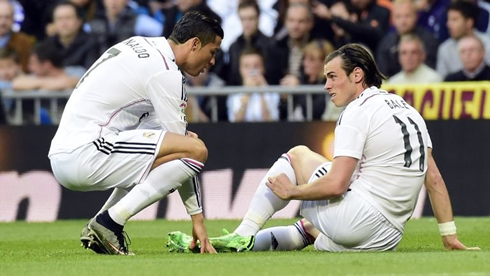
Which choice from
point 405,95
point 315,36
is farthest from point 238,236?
point 315,36

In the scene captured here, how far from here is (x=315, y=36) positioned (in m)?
14.4

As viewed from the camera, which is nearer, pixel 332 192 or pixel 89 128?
pixel 332 192

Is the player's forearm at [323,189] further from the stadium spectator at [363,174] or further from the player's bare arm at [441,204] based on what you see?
the player's bare arm at [441,204]

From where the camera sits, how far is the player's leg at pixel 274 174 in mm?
7992

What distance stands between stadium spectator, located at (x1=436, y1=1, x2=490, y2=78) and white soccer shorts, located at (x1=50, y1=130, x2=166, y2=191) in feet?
21.3

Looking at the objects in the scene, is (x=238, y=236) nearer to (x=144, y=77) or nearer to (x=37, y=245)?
(x=144, y=77)

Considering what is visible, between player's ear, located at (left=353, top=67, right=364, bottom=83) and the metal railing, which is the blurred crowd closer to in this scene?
the metal railing

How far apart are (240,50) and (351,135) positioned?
23.4 feet

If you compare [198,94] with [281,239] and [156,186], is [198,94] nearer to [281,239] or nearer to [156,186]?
[281,239]

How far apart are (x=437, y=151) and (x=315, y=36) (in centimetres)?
249

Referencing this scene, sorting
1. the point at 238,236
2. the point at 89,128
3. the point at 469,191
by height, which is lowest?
the point at 469,191

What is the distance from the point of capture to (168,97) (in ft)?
25.5

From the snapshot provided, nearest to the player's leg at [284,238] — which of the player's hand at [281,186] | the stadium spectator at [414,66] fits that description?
the player's hand at [281,186]

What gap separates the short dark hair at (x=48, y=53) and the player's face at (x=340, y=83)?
6.87m
